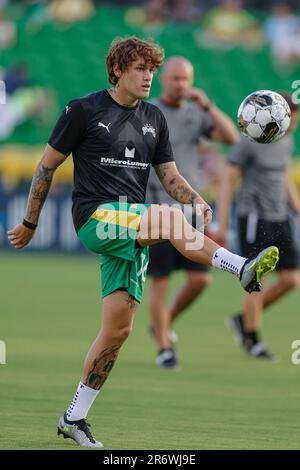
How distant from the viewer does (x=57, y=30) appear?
2967 cm

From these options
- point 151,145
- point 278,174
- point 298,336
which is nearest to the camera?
point 151,145

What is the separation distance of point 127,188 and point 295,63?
21.3 metres

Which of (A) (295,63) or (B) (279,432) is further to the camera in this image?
(A) (295,63)

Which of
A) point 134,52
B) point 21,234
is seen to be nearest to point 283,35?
point 134,52

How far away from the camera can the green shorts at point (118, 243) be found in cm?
713

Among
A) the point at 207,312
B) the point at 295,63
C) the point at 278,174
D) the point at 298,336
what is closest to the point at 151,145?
the point at 278,174

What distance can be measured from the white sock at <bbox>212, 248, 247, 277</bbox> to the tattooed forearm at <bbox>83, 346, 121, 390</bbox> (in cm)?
90

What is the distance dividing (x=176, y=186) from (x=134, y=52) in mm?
920

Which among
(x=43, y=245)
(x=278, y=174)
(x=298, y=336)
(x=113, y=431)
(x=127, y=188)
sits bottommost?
(x=43, y=245)

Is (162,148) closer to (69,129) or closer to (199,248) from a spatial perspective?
(69,129)

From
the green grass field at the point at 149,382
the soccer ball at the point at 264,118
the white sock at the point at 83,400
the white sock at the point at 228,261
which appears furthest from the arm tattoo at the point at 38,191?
the soccer ball at the point at 264,118

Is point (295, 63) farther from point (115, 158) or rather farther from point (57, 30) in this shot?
point (115, 158)

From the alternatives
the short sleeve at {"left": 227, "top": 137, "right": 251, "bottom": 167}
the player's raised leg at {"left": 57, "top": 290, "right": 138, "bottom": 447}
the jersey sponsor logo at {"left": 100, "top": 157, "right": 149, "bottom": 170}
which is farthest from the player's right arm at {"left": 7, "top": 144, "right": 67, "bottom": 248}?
the short sleeve at {"left": 227, "top": 137, "right": 251, "bottom": 167}

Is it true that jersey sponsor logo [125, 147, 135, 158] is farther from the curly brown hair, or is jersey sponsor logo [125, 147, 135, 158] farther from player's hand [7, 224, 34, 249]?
player's hand [7, 224, 34, 249]
